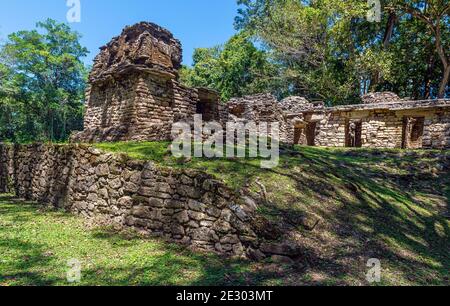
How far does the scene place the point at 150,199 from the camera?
5.42 metres

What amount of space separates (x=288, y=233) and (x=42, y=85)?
105 feet

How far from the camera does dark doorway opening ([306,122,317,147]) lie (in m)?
18.7

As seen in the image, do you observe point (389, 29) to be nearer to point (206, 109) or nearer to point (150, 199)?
point (206, 109)

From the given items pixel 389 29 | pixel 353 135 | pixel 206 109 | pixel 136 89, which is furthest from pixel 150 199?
pixel 389 29

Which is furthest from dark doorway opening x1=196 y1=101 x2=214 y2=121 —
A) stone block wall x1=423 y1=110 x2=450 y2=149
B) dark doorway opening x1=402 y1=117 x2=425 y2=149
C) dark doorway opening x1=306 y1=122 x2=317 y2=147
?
dark doorway opening x1=402 y1=117 x2=425 y2=149

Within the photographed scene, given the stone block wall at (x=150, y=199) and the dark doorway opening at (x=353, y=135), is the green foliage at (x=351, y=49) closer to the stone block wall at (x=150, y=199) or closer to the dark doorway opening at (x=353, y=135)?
the dark doorway opening at (x=353, y=135)

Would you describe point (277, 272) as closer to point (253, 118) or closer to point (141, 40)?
point (141, 40)

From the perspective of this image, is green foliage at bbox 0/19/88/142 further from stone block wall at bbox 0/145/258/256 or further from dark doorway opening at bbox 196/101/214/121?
stone block wall at bbox 0/145/258/256

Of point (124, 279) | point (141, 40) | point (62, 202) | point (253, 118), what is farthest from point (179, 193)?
point (253, 118)

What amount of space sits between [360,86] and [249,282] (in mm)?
24152

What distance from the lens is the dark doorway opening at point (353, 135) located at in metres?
17.8

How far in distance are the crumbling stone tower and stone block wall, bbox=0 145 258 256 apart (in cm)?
298

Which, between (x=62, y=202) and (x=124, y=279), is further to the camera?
(x=62, y=202)
